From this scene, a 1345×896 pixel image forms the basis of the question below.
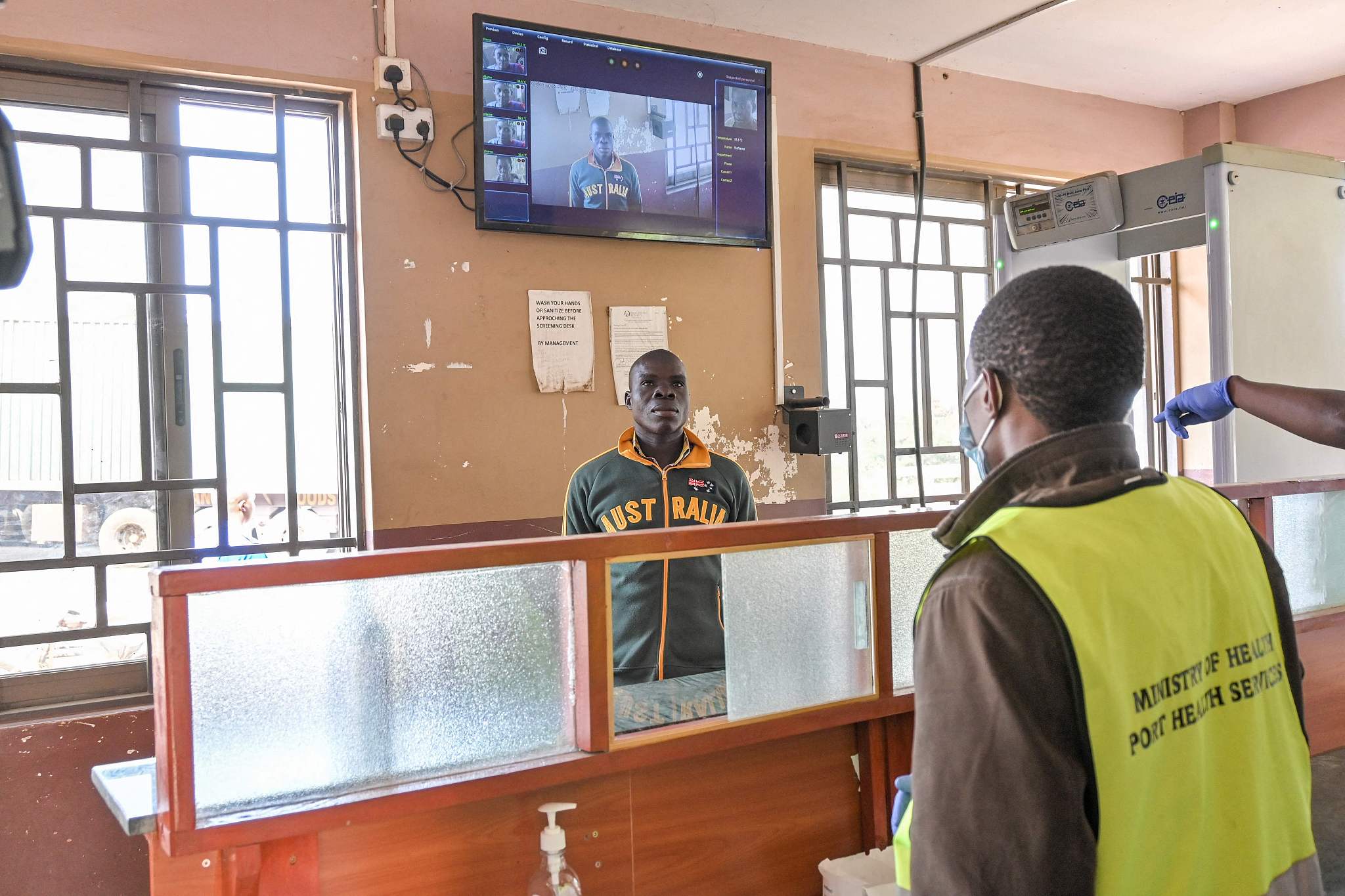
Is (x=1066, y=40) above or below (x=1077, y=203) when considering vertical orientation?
above

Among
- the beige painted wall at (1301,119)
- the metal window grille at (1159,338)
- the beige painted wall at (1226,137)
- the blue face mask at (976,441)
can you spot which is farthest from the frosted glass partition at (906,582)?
the beige painted wall at (1301,119)

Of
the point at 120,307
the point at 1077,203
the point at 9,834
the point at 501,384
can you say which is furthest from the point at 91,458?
the point at 1077,203

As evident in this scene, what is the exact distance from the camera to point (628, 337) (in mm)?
3270

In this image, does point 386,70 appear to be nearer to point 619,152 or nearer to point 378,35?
point 378,35

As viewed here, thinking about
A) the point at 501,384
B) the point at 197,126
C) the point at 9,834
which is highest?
the point at 197,126

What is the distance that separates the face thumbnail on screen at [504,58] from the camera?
2.86 meters

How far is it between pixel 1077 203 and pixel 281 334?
244cm

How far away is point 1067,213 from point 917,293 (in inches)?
41.0

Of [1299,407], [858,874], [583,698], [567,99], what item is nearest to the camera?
[583,698]

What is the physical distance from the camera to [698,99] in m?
3.20

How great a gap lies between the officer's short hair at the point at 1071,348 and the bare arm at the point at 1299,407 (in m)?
A: 0.83

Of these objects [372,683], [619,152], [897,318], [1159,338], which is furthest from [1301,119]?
[372,683]

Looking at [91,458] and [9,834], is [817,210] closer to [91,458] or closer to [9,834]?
[91,458]

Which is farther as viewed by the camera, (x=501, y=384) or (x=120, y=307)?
(x=501, y=384)
